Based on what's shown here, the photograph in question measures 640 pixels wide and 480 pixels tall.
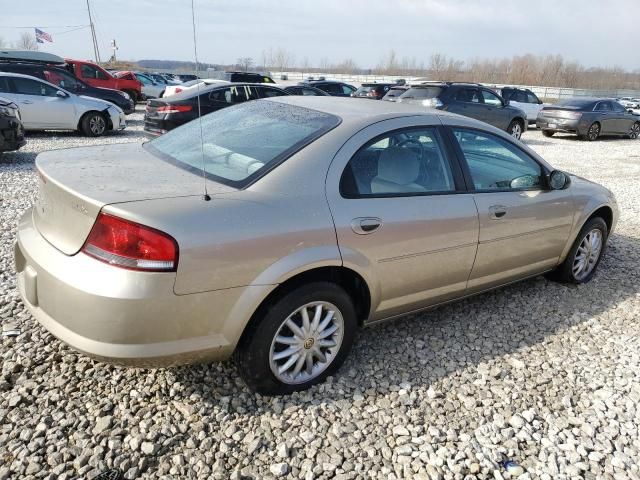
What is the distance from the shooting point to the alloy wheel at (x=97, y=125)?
470 inches

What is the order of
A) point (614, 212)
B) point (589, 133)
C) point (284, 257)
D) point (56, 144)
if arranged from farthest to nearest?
point (589, 133) < point (56, 144) < point (614, 212) < point (284, 257)

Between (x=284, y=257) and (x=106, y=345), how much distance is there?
0.89 meters

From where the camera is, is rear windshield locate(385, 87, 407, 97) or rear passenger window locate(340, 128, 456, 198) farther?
rear windshield locate(385, 87, 407, 97)

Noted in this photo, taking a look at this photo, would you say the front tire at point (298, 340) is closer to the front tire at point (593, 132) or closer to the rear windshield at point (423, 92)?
the rear windshield at point (423, 92)

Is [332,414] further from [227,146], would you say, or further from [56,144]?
[56,144]

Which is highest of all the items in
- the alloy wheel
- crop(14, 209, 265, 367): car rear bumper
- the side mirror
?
the side mirror

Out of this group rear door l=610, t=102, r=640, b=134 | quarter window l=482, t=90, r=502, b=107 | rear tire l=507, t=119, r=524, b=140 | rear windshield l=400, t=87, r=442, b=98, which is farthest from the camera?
rear door l=610, t=102, r=640, b=134

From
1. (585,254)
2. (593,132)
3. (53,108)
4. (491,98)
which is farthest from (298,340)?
(593,132)

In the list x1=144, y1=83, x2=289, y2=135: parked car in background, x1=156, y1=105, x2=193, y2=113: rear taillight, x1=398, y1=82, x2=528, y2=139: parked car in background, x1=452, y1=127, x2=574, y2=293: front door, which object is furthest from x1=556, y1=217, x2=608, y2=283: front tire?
x1=398, y1=82, x2=528, y2=139: parked car in background

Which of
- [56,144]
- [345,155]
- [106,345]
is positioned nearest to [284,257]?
[345,155]

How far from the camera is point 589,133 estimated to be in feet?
55.3

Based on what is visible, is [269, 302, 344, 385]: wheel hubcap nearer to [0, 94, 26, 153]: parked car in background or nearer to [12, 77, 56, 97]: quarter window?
[0, 94, 26, 153]: parked car in background

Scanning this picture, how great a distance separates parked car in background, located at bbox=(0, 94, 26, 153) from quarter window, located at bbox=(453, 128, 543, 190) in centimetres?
767

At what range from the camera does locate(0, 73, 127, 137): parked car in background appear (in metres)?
11.2
